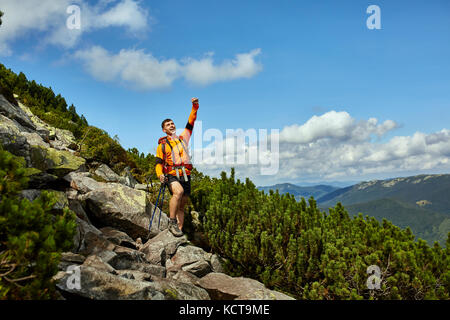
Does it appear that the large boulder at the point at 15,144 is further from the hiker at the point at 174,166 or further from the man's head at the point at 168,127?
the man's head at the point at 168,127

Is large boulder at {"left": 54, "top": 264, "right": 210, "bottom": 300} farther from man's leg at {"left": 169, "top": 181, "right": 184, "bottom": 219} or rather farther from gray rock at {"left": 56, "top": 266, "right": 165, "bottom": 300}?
man's leg at {"left": 169, "top": 181, "right": 184, "bottom": 219}

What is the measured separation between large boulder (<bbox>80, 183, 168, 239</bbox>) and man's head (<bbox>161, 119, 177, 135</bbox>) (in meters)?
2.27

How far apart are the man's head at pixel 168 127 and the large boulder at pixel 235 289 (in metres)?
4.17

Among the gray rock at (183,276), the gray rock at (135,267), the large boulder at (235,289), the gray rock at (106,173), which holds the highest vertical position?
the gray rock at (106,173)

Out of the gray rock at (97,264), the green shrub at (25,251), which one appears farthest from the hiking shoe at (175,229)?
the green shrub at (25,251)

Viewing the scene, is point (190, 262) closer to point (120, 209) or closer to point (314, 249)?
point (120, 209)

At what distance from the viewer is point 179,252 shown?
7.70m

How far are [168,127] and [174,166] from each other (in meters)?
1.20

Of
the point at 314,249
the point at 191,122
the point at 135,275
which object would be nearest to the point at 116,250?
the point at 135,275

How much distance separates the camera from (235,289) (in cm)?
614

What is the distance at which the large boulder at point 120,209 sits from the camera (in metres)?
7.74
